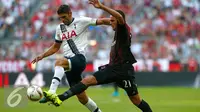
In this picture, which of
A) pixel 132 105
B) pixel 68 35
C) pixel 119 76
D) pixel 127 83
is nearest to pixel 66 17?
pixel 68 35

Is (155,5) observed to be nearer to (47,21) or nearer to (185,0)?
(185,0)

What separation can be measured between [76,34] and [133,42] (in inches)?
708

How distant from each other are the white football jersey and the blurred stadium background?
537 inches

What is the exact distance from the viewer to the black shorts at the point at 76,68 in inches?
514

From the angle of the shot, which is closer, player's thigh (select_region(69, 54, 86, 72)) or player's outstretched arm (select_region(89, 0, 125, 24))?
player's outstretched arm (select_region(89, 0, 125, 24))

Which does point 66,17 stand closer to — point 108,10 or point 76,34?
point 76,34

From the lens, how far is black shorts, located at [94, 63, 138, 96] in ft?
41.0

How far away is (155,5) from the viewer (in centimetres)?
3422

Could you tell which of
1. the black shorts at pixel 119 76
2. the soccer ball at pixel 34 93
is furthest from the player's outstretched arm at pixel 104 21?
the soccer ball at pixel 34 93

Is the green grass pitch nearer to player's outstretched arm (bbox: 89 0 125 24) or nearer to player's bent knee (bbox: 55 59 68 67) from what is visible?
player's bent knee (bbox: 55 59 68 67)

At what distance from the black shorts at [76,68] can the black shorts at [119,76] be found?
2.19 ft

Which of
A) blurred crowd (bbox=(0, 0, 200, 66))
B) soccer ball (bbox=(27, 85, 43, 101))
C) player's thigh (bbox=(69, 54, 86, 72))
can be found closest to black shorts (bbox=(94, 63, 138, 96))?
player's thigh (bbox=(69, 54, 86, 72))

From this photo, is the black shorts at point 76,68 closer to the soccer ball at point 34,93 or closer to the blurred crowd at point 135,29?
the soccer ball at point 34,93

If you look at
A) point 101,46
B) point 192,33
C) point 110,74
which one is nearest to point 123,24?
point 110,74
